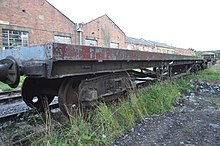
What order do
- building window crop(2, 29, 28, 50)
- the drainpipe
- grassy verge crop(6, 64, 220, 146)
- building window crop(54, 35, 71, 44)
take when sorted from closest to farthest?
grassy verge crop(6, 64, 220, 146) < building window crop(2, 29, 28, 50) < building window crop(54, 35, 71, 44) < the drainpipe

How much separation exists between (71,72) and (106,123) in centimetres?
96

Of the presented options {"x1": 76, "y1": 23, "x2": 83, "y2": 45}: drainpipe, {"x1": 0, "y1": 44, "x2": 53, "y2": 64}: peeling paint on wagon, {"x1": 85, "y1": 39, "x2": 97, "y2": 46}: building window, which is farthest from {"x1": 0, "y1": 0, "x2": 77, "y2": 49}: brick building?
{"x1": 0, "y1": 44, "x2": 53, "y2": 64}: peeling paint on wagon

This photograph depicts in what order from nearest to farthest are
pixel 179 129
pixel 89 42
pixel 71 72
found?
pixel 71 72 < pixel 179 129 < pixel 89 42

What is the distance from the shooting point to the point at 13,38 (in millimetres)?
16797

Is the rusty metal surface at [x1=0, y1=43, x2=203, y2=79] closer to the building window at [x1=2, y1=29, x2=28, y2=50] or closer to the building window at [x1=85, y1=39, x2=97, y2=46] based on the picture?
the building window at [x1=2, y1=29, x2=28, y2=50]

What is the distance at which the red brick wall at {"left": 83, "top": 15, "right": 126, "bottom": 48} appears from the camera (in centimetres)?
2539

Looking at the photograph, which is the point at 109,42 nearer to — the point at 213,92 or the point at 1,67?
the point at 213,92

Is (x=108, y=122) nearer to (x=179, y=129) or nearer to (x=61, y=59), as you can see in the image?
(x=179, y=129)

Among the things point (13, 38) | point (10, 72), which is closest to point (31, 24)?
point (13, 38)

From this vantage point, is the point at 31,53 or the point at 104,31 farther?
the point at 104,31

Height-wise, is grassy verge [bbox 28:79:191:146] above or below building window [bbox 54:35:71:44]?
below

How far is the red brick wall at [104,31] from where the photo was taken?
83.3 ft

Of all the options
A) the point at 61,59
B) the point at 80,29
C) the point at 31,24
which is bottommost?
the point at 61,59

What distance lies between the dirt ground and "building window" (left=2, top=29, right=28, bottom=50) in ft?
50.5
